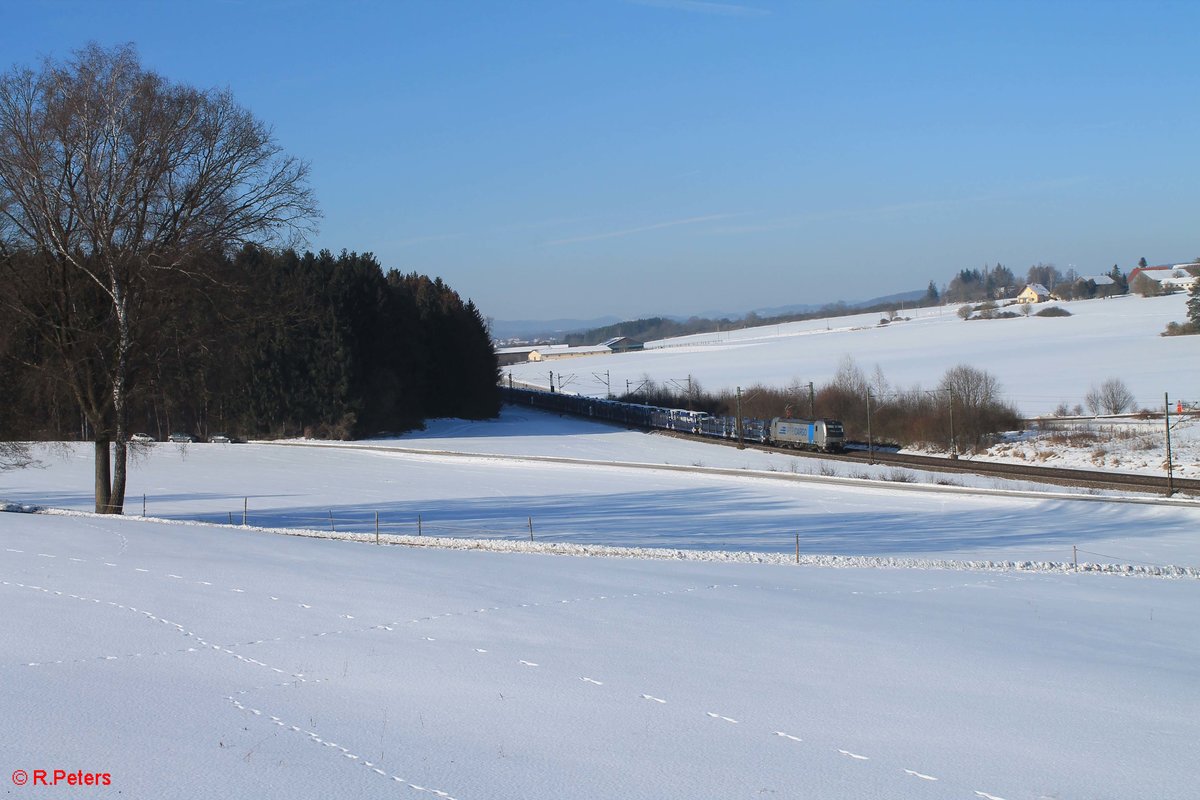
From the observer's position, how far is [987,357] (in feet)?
365

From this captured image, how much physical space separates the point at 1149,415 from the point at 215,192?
62.7 meters

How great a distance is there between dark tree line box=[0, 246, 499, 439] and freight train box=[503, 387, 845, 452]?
9.11m

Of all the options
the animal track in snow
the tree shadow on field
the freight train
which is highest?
the freight train

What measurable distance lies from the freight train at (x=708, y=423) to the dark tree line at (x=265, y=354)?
9115mm

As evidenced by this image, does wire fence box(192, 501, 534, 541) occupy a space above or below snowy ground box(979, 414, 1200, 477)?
below

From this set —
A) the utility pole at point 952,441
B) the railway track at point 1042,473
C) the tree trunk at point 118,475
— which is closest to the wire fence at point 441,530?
the tree trunk at point 118,475

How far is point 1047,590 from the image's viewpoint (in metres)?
16.7

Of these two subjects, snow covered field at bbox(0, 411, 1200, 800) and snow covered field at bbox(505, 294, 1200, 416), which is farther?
snow covered field at bbox(505, 294, 1200, 416)

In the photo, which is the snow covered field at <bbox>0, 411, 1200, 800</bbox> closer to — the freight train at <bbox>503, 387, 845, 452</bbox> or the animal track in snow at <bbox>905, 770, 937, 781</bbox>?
the animal track in snow at <bbox>905, 770, 937, 781</bbox>

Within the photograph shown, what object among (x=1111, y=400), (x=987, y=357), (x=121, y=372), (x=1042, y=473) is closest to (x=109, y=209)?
(x=121, y=372)

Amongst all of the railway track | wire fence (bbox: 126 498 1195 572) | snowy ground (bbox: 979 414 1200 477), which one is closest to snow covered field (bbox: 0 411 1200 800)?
wire fence (bbox: 126 498 1195 572)

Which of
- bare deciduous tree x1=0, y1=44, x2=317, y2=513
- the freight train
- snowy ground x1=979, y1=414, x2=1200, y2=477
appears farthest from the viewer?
the freight train

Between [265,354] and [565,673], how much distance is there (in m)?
60.9

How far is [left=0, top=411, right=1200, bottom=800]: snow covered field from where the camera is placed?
6949 millimetres
